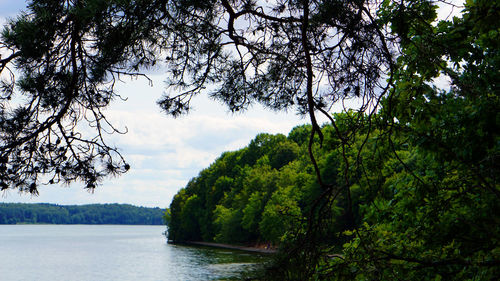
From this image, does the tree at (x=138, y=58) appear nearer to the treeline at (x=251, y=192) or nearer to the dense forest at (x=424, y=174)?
the dense forest at (x=424, y=174)

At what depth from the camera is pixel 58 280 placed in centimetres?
3584

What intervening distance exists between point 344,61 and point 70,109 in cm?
307

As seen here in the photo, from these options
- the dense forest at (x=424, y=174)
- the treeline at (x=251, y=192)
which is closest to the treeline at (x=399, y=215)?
the dense forest at (x=424, y=174)

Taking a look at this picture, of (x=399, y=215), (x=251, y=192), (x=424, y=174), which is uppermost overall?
(x=251, y=192)

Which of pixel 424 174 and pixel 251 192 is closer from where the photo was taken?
pixel 424 174

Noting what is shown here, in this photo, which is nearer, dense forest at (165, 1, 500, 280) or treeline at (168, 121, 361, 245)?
dense forest at (165, 1, 500, 280)

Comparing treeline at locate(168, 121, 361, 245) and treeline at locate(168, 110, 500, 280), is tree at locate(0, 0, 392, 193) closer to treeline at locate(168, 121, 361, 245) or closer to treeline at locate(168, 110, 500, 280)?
treeline at locate(168, 110, 500, 280)

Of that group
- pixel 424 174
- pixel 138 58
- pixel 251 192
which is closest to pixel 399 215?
pixel 424 174

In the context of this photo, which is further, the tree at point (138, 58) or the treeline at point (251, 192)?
the treeline at point (251, 192)

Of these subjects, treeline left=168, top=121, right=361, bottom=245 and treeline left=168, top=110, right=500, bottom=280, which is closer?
treeline left=168, top=110, right=500, bottom=280

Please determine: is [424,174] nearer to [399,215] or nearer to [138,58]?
[399,215]

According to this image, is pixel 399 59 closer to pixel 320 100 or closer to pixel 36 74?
pixel 320 100

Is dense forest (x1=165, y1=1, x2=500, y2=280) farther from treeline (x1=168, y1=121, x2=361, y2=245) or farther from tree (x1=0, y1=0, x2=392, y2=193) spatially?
treeline (x1=168, y1=121, x2=361, y2=245)

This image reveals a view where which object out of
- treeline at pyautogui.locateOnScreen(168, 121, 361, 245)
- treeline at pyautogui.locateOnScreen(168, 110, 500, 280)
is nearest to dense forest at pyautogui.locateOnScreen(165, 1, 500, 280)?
treeline at pyautogui.locateOnScreen(168, 110, 500, 280)
